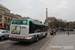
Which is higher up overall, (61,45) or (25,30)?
(25,30)

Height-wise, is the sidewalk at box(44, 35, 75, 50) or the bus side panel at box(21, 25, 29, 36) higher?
the bus side panel at box(21, 25, 29, 36)

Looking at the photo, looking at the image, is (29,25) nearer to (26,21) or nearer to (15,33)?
(26,21)

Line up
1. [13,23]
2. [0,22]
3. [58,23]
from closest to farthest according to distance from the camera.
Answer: [13,23] → [0,22] → [58,23]

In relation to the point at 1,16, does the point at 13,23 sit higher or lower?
lower

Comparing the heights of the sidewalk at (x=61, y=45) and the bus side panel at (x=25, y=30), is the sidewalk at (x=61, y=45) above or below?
below

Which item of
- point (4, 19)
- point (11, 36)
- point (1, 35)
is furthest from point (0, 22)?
point (11, 36)

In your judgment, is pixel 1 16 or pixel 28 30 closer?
pixel 28 30

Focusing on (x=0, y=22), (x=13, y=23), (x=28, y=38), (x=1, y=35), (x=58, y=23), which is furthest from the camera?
(x=58, y=23)

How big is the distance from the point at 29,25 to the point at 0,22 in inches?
1828

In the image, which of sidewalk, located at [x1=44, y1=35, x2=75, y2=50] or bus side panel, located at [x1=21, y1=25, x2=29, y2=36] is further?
bus side panel, located at [x1=21, y1=25, x2=29, y2=36]

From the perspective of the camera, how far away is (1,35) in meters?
11.5

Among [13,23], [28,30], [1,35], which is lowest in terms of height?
[1,35]

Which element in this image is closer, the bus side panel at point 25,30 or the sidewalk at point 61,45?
the sidewalk at point 61,45

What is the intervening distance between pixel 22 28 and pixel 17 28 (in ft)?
1.86
